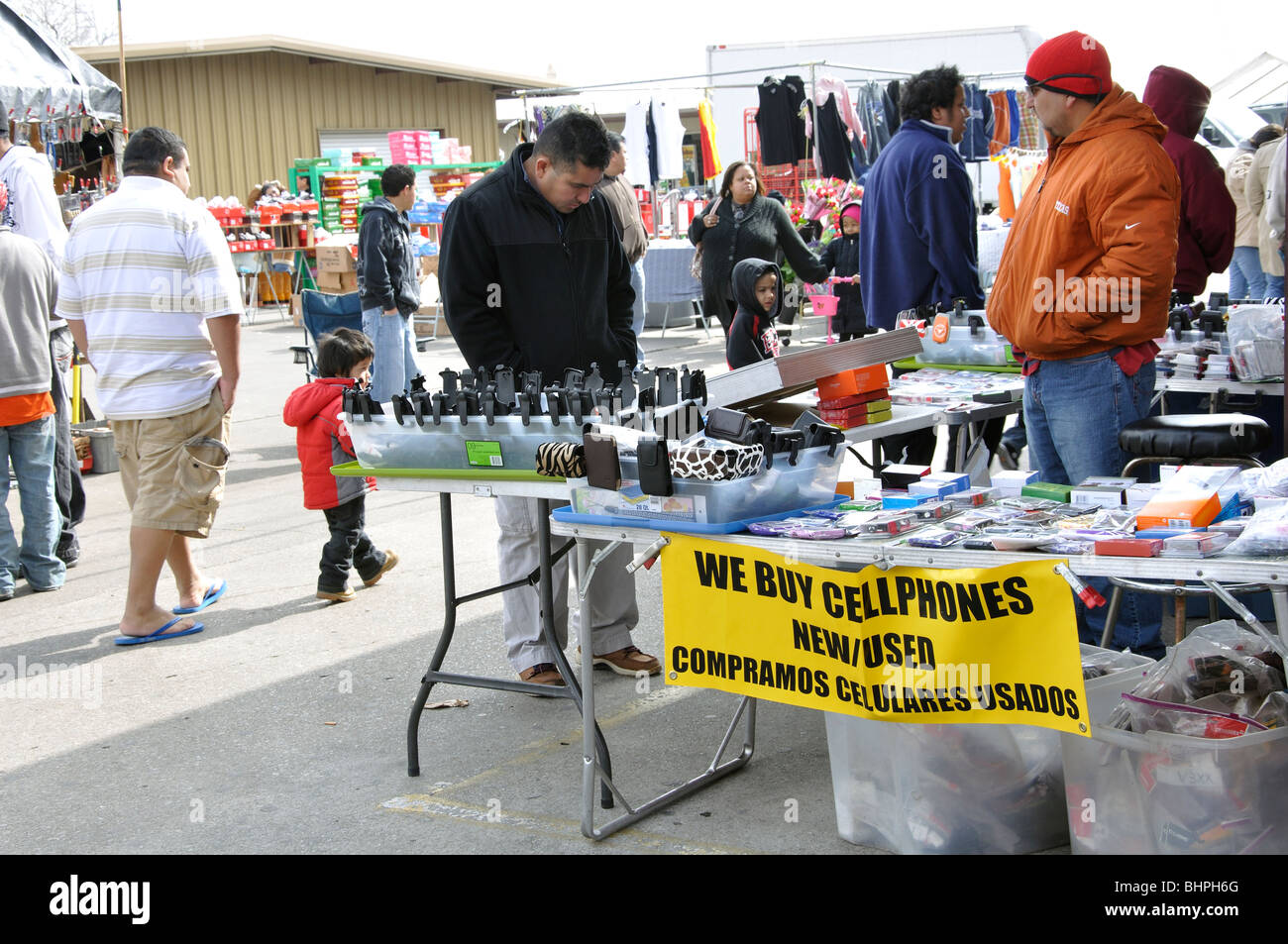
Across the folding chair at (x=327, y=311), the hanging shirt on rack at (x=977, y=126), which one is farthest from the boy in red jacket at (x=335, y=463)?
the hanging shirt on rack at (x=977, y=126)

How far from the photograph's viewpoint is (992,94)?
1598 cm

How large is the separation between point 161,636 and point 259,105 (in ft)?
69.3

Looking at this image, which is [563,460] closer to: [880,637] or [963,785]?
[880,637]

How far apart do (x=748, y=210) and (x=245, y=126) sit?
17.9 m

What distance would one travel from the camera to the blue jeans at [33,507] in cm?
658

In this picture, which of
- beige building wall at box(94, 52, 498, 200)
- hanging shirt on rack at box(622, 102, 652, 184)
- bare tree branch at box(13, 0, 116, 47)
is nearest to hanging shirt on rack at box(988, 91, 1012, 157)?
hanging shirt on rack at box(622, 102, 652, 184)

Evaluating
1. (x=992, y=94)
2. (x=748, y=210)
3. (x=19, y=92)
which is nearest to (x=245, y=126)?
(x=992, y=94)

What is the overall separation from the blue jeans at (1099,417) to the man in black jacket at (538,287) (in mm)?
1593

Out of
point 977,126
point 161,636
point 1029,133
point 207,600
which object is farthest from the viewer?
point 1029,133

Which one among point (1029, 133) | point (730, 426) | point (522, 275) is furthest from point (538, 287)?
point (1029, 133)

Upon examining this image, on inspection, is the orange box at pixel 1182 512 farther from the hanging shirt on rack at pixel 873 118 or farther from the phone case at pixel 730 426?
the hanging shirt on rack at pixel 873 118

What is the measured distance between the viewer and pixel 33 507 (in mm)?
6629

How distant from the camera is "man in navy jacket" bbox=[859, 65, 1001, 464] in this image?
649 cm
